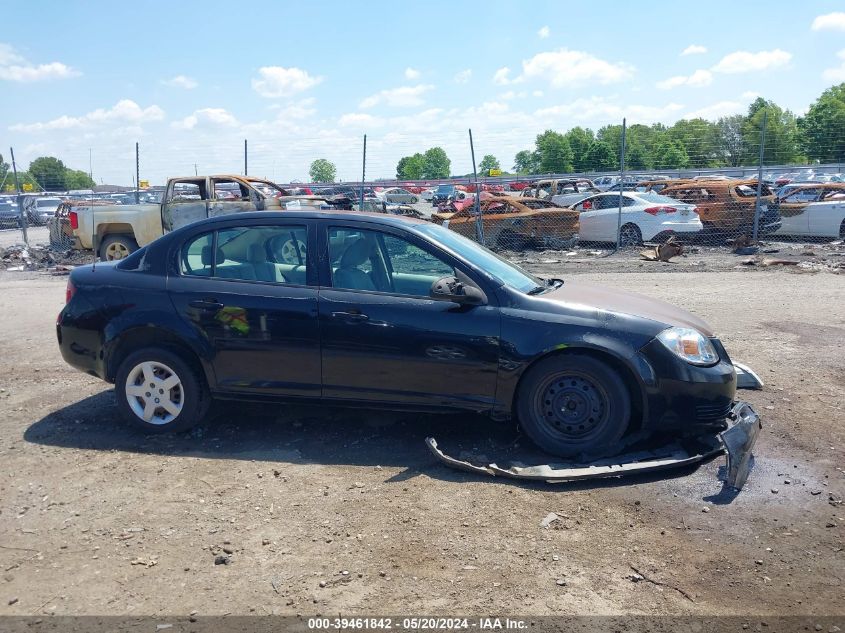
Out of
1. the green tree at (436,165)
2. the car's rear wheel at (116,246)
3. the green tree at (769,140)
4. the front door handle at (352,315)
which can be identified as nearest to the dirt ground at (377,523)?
the front door handle at (352,315)

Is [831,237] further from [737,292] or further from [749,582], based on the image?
[749,582]

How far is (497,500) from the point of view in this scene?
4.34 metres

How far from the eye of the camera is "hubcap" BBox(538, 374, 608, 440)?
4863mm

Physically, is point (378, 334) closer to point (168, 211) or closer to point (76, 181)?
point (168, 211)

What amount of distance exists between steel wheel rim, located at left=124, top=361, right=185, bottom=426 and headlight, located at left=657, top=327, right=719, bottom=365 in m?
3.39

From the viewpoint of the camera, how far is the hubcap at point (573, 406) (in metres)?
4.86

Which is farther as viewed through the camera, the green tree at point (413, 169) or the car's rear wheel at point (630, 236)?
the green tree at point (413, 169)

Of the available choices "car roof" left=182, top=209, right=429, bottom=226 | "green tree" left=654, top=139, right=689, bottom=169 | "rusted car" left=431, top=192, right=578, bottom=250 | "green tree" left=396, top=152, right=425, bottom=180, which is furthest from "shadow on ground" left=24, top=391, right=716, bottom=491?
"green tree" left=396, top=152, right=425, bottom=180

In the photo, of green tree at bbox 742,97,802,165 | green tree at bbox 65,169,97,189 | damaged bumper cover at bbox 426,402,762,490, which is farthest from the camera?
green tree at bbox 65,169,97,189

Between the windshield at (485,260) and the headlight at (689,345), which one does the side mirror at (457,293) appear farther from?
the headlight at (689,345)

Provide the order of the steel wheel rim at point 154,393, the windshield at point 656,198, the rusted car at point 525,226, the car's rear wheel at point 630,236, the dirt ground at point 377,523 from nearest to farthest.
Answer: the dirt ground at point 377,523
the steel wheel rim at point 154,393
the car's rear wheel at point 630,236
the rusted car at point 525,226
the windshield at point 656,198

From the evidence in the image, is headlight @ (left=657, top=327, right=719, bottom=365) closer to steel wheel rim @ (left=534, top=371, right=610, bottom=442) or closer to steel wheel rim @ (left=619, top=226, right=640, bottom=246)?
steel wheel rim @ (left=534, top=371, right=610, bottom=442)

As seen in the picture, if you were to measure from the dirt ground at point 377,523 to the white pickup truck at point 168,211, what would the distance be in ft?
29.4

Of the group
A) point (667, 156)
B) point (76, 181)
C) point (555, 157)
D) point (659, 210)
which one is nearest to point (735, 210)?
point (659, 210)
